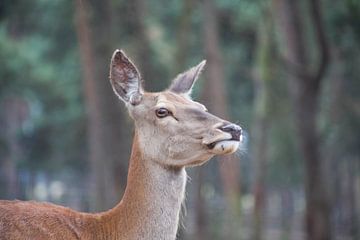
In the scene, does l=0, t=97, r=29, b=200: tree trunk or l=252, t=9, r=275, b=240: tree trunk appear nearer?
l=252, t=9, r=275, b=240: tree trunk

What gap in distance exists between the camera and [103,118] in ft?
53.6

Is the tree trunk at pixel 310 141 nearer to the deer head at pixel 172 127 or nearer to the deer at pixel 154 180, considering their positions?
the deer head at pixel 172 127

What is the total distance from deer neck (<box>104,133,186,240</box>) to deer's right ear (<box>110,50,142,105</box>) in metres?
0.61

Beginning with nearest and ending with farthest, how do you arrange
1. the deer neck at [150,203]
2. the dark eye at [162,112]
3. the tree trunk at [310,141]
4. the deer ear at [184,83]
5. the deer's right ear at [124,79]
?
the deer neck at [150,203] < the dark eye at [162,112] < the deer's right ear at [124,79] < the deer ear at [184,83] < the tree trunk at [310,141]

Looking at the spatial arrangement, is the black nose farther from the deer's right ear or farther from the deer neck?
the deer's right ear

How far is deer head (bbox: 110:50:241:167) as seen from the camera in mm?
7250

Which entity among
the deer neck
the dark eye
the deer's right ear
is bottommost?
the deer neck

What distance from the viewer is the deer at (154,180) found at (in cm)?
718

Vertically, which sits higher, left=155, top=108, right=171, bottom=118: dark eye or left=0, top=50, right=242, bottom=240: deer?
left=155, top=108, right=171, bottom=118: dark eye

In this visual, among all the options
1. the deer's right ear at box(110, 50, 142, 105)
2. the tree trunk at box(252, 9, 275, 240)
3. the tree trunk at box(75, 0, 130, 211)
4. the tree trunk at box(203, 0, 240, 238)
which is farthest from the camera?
the tree trunk at box(203, 0, 240, 238)

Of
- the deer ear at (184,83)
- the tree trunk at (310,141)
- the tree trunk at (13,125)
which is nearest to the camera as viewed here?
the deer ear at (184,83)

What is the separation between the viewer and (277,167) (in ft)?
113

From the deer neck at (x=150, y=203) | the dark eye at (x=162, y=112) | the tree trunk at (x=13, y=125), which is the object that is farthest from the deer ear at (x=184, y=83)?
the tree trunk at (x=13, y=125)

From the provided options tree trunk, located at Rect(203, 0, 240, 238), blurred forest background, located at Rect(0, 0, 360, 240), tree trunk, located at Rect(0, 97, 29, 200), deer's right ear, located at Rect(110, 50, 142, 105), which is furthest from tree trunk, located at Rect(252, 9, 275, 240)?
tree trunk, located at Rect(0, 97, 29, 200)
